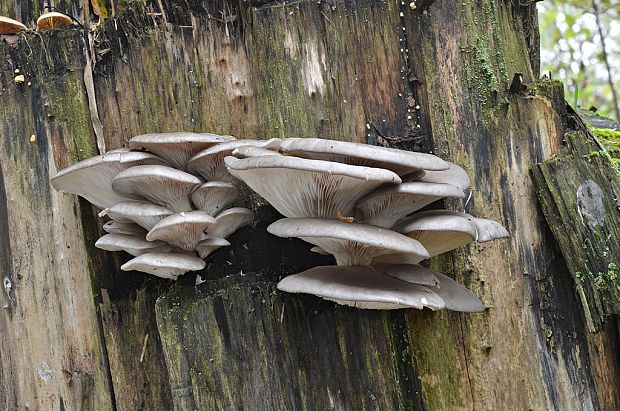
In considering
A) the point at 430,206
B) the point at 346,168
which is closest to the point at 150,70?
the point at 346,168

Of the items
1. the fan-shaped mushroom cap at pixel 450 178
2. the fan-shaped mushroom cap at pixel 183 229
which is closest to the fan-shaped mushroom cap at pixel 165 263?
the fan-shaped mushroom cap at pixel 183 229

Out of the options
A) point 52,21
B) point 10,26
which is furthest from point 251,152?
point 10,26

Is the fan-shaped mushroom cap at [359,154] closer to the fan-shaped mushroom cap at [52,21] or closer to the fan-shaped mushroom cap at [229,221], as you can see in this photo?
the fan-shaped mushroom cap at [229,221]

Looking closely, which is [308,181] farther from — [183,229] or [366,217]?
[183,229]

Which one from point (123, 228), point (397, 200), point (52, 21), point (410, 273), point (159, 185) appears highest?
point (52, 21)

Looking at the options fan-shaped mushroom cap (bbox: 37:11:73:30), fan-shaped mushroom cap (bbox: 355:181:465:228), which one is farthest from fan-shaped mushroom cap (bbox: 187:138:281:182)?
fan-shaped mushroom cap (bbox: 37:11:73:30)

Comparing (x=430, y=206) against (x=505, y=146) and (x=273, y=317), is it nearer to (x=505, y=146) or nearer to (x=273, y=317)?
(x=505, y=146)
